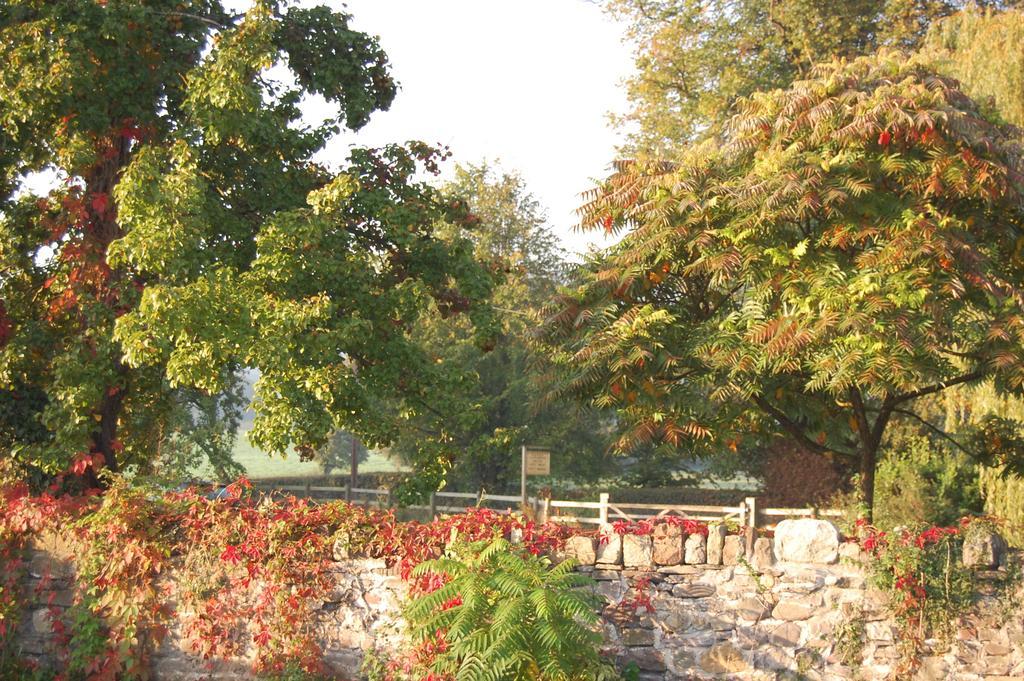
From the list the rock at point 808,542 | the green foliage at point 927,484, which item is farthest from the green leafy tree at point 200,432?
the green foliage at point 927,484

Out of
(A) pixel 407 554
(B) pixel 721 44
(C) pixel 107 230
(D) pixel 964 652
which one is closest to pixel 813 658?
(D) pixel 964 652

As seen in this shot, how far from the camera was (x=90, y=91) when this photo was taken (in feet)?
40.3

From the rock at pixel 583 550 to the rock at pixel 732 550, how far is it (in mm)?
1069

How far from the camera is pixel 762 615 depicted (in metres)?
8.05

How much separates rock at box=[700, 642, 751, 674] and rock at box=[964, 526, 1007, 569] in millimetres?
1943

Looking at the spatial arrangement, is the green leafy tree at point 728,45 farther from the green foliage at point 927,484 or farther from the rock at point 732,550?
the rock at point 732,550

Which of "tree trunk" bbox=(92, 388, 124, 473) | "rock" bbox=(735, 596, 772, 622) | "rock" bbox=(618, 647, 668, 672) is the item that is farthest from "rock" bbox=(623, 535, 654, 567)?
"tree trunk" bbox=(92, 388, 124, 473)

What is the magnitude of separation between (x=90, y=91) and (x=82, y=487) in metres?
5.03

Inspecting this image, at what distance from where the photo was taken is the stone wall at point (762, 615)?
7.87 metres

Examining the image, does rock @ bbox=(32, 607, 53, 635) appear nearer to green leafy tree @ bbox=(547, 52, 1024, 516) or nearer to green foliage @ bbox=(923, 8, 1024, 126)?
green leafy tree @ bbox=(547, 52, 1024, 516)

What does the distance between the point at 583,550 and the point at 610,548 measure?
226 millimetres

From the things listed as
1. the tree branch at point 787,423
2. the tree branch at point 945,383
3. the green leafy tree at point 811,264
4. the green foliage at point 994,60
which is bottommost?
the tree branch at point 787,423

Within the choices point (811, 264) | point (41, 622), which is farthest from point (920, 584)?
point (41, 622)

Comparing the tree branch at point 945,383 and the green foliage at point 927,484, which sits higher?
the tree branch at point 945,383
